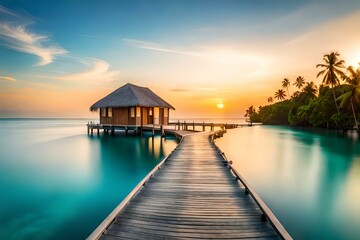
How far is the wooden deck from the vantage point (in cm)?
313

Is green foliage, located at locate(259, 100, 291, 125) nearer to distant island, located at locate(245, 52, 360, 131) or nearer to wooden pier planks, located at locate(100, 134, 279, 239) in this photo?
distant island, located at locate(245, 52, 360, 131)

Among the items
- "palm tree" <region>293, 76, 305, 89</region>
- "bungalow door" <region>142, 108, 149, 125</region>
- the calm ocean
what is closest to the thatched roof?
"bungalow door" <region>142, 108, 149, 125</region>

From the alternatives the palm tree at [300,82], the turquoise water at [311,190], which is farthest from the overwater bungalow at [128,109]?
the palm tree at [300,82]

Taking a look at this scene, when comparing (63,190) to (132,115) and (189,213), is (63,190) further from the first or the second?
(132,115)

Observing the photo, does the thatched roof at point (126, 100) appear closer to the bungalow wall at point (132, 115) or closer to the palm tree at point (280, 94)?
the bungalow wall at point (132, 115)

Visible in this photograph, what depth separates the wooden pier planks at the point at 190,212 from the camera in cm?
315

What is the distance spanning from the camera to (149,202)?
Answer: 434 centimetres

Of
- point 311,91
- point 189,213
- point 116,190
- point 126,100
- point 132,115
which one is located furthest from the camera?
point 311,91

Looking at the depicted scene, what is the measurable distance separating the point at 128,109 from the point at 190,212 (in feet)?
68.5

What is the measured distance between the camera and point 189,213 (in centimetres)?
387

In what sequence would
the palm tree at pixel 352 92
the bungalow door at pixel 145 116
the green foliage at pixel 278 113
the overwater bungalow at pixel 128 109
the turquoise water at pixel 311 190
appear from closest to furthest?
the turquoise water at pixel 311 190 → the overwater bungalow at pixel 128 109 → the bungalow door at pixel 145 116 → the palm tree at pixel 352 92 → the green foliage at pixel 278 113

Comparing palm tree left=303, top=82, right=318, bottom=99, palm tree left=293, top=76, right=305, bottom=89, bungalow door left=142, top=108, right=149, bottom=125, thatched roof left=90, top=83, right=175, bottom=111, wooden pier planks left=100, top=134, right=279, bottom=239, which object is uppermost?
palm tree left=293, top=76, right=305, bottom=89

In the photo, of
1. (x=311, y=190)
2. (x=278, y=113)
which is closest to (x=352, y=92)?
(x=311, y=190)

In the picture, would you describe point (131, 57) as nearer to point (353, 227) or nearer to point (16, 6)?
point (16, 6)
